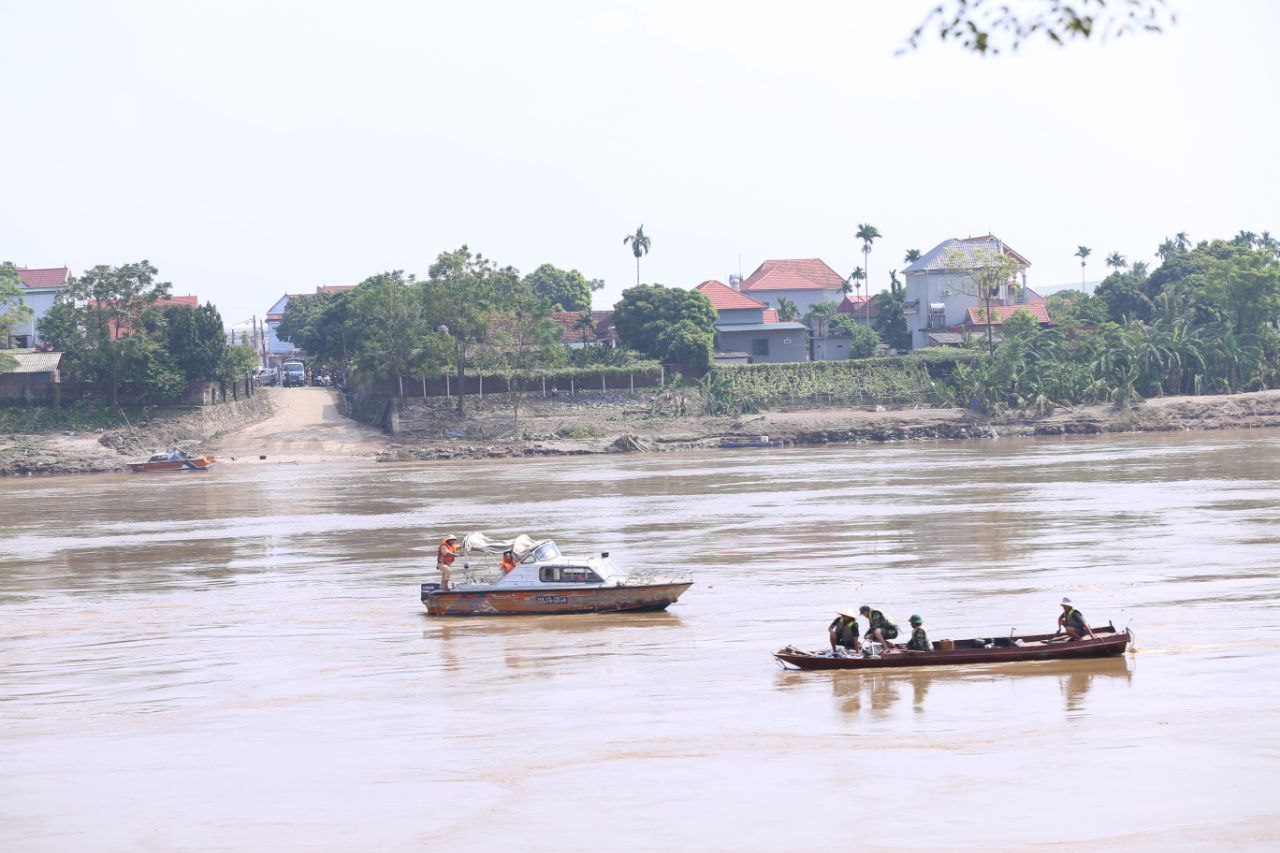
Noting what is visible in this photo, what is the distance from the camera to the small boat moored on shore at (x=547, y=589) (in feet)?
101

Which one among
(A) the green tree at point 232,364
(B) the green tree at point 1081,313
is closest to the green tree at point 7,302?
(A) the green tree at point 232,364

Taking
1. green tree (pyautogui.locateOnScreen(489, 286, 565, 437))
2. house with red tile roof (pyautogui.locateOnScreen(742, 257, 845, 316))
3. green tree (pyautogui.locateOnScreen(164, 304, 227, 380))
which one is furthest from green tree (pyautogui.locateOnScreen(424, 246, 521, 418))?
house with red tile roof (pyautogui.locateOnScreen(742, 257, 845, 316))

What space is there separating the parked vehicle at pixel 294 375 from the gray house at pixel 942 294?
48876 millimetres

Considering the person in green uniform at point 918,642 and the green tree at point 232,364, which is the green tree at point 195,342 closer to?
the green tree at point 232,364

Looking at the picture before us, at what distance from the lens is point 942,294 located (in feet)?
365

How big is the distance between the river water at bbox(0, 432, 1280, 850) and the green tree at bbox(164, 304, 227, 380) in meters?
37.4

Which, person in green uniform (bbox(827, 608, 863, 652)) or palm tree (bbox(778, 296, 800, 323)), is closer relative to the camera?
person in green uniform (bbox(827, 608, 863, 652))

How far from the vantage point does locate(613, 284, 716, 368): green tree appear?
92.6 m

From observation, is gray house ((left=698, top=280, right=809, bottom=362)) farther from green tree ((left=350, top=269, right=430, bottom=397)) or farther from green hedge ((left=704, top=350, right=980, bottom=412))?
green tree ((left=350, top=269, right=430, bottom=397))

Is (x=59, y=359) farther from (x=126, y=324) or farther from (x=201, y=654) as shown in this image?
(x=201, y=654)

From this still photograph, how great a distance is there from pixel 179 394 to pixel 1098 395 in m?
56.5

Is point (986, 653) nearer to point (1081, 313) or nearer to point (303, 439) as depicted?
point (303, 439)

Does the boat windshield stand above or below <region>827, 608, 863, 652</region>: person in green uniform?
above

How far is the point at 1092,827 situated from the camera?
658 inches
